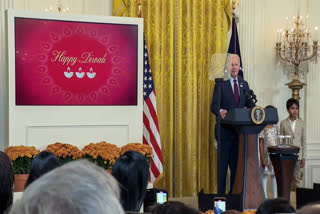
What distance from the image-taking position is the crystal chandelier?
6.99m

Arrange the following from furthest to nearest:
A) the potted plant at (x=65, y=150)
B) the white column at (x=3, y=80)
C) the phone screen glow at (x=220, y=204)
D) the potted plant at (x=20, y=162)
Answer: the white column at (x=3, y=80)
the potted plant at (x=65, y=150)
the potted plant at (x=20, y=162)
the phone screen glow at (x=220, y=204)


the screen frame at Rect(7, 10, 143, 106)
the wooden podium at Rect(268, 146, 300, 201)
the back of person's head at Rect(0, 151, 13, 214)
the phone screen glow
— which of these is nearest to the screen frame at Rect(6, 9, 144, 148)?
the screen frame at Rect(7, 10, 143, 106)

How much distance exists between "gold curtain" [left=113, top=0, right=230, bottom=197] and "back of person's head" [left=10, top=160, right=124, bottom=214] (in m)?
5.70

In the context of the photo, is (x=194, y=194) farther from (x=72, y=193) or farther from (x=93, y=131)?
(x=72, y=193)

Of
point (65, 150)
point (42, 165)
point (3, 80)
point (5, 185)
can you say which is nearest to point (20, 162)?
point (65, 150)

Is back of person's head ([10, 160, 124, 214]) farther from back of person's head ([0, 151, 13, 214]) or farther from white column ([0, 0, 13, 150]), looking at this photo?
white column ([0, 0, 13, 150])

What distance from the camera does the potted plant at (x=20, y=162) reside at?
4512mm

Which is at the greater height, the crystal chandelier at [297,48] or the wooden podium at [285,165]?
the crystal chandelier at [297,48]

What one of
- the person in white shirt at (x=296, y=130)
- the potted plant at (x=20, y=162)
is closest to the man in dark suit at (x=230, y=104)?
the person in white shirt at (x=296, y=130)

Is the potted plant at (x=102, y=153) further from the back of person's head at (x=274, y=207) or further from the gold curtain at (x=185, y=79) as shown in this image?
the back of person's head at (x=274, y=207)

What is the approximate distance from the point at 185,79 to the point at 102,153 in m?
2.37

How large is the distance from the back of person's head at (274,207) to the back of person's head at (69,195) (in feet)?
2.94

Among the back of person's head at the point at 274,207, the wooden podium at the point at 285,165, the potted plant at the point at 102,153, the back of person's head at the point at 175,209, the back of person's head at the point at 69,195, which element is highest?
the back of person's head at the point at 69,195

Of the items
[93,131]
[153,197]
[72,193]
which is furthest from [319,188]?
[72,193]
